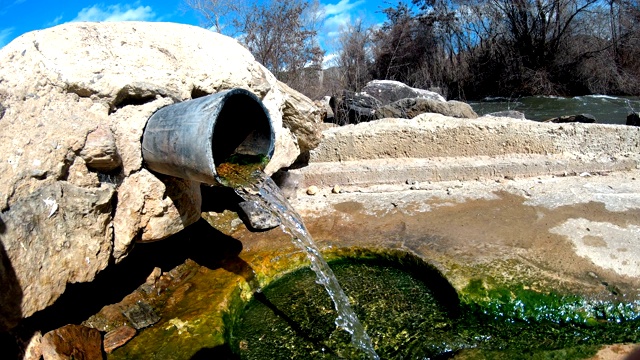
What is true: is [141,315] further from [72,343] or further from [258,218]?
[258,218]

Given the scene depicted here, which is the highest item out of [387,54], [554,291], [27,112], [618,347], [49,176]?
[387,54]

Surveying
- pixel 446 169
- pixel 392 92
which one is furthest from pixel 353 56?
pixel 446 169

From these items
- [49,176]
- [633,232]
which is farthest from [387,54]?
[49,176]

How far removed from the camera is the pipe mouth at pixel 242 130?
270 cm

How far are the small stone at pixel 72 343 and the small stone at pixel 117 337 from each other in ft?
0.13

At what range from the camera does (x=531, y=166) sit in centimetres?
460

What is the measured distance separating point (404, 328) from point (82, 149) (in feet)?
6.89

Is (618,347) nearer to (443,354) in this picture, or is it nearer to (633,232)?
(443,354)

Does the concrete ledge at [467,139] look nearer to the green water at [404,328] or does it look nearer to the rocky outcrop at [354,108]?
the green water at [404,328]

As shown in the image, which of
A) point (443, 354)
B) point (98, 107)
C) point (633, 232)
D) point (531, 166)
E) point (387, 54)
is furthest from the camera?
point (387, 54)

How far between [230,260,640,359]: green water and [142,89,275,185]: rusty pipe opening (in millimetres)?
1024

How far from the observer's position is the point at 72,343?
240cm

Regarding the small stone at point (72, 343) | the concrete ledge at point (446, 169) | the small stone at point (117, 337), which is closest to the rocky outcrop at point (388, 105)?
the concrete ledge at point (446, 169)

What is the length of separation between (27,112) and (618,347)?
3331 mm
